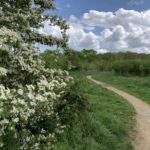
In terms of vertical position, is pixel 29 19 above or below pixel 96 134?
above

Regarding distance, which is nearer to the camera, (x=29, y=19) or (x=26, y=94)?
(x=26, y=94)

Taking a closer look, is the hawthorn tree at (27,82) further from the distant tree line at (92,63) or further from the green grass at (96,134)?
the green grass at (96,134)

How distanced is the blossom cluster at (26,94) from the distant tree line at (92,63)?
3.08 ft

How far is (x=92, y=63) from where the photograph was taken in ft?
243

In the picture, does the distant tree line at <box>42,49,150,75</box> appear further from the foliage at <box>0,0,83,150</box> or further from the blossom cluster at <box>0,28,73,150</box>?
the blossom cluster at <box>0,28,73,150</box>

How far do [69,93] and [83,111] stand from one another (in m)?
0.90

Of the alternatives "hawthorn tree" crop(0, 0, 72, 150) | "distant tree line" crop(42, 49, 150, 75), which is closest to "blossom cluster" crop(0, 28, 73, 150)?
"hawthorn tree" crop(0, 0, 72, 150)

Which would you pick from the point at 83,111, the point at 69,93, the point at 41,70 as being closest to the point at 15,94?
the point at 41,70

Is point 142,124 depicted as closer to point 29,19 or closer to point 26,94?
point 29,19

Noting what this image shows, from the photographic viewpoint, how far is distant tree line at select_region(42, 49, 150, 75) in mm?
9742

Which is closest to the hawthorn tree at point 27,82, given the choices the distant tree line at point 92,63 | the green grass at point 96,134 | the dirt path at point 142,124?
the distant tree line at point 92,63

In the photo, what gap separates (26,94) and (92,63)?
67.4m

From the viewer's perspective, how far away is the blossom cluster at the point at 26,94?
602 centimetres

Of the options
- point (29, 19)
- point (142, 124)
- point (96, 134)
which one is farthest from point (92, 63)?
point (29, 19)
